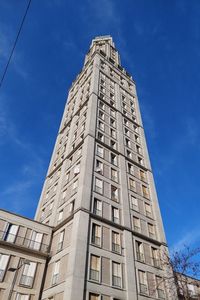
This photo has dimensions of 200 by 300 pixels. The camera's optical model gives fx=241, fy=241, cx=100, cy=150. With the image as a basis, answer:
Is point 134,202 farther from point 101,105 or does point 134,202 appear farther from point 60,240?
point 101,105

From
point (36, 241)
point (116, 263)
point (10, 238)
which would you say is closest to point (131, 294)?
point (116, 263)

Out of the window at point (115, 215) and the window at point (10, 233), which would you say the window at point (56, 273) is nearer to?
the window at point (10, 233)

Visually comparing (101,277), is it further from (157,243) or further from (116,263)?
(157,243)

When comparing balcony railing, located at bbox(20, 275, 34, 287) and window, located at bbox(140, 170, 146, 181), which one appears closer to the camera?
balcony railing, located at bbox(20, 275, 34, 287)

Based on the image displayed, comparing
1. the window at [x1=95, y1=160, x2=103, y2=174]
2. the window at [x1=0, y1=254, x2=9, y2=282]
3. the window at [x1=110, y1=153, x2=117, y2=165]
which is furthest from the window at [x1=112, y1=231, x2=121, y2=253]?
the window at [x1=110, y1=153, x2=117, y2=165]

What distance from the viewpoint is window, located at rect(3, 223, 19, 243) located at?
25625mm

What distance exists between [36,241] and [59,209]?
5.45 meters

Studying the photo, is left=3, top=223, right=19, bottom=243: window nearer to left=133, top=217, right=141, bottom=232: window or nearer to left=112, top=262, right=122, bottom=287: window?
left=112, top=262, right=122, bottom=287: window

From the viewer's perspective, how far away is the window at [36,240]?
26.8 meters

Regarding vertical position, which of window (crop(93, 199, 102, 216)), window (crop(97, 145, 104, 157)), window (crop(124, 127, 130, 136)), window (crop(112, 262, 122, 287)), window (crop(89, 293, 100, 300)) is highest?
window (crop(124, 127, 130, 136))

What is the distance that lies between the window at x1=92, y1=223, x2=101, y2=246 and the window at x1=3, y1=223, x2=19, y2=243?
8.55 meters

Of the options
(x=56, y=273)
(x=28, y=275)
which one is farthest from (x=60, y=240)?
(x=28, y=275)

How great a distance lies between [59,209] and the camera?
1255 inches

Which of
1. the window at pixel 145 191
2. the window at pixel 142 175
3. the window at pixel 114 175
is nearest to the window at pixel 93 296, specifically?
the window at pixel 114 175
